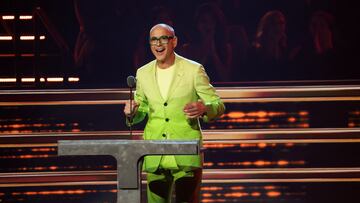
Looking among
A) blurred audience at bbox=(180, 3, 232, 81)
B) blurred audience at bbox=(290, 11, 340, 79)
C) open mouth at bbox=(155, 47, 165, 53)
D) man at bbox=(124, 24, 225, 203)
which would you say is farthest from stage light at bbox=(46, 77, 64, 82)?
open mouth at bbox=(155, 47, 165, 53)

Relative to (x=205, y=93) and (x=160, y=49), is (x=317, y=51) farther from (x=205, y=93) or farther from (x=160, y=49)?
(x=160, y=49)

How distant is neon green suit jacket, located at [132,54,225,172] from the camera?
3924 mm

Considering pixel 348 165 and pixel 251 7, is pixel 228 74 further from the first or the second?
pixel 348 165

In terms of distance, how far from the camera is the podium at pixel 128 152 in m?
3.14

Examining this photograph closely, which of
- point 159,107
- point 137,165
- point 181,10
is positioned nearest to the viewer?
point 137,165

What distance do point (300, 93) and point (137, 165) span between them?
3424 millimetres

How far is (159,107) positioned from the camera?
3996 millimetres

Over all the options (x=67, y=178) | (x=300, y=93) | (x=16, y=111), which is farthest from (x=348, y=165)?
(x=16, y=111)

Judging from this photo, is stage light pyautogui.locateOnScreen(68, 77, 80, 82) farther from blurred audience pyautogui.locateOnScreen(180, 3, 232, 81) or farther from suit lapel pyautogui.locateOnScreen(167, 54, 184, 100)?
suit lapel pyautogui.locateOnScreen(167, 54, 184, 100)

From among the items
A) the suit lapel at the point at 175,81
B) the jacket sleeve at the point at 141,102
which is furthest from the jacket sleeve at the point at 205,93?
the jacket sleeve at the point at 141,102

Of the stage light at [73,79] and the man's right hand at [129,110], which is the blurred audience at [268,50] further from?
the man's right hand at [129,110]

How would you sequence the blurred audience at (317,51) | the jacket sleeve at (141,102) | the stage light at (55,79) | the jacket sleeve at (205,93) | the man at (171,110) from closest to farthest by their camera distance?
the man at (171,110) → the jacket sleeve at (205,93) → the jacket sleeve at (141,102) → the blurred audience at (317,51) → the stage light at (55,79)

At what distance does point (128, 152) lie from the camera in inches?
124

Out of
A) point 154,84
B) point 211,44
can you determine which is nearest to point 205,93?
point 154,84
